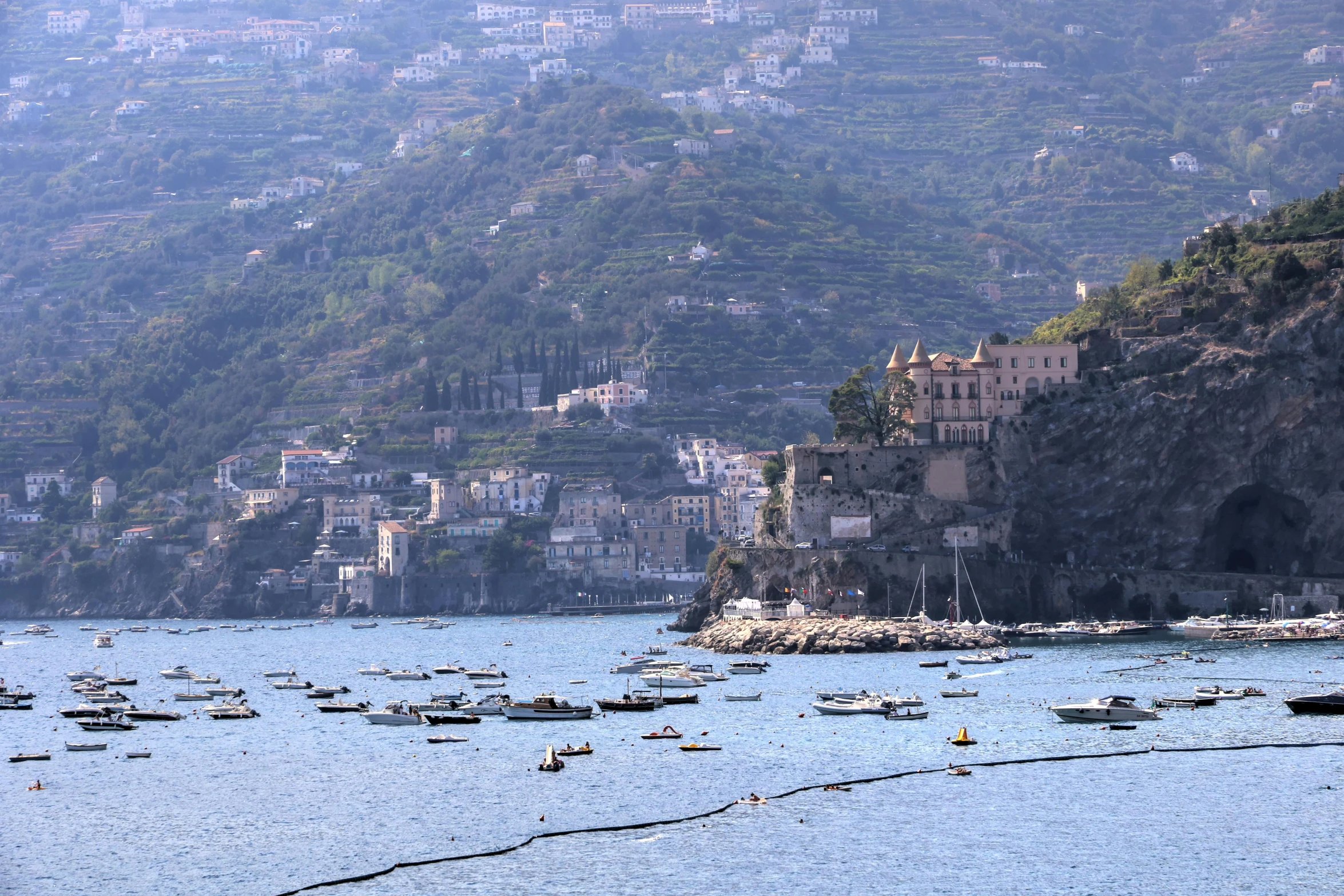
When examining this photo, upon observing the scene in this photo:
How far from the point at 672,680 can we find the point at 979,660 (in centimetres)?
1507

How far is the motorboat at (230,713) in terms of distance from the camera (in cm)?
9100

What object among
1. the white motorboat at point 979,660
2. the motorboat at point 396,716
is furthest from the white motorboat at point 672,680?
the white motorboat at point 979,660

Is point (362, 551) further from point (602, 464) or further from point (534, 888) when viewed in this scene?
point (534, 888)

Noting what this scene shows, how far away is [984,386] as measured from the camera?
12888cm

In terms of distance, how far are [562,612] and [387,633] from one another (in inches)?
925

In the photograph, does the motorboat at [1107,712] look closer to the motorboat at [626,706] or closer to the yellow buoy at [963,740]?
the yellow buoy at [963,740]

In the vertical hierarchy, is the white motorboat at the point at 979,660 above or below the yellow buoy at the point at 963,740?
above

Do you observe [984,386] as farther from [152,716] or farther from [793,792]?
[793,792]

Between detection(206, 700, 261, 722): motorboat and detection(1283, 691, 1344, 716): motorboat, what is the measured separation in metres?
42.0

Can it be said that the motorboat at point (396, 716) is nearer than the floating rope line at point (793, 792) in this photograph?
No

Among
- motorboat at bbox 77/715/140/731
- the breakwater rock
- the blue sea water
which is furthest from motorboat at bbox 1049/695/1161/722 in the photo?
motorboat at bbox 77/715/140/731

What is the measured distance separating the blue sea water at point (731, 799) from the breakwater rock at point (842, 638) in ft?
36.4

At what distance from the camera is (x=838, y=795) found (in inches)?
2483

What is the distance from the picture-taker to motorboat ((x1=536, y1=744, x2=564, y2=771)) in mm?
69625
